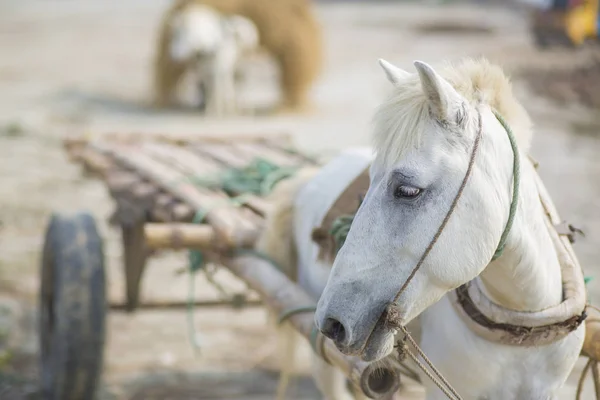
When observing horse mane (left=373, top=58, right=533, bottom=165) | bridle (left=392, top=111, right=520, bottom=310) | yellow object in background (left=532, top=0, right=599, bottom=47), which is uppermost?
yellow object in background (left=532, top=0, right=599, bottom=47)

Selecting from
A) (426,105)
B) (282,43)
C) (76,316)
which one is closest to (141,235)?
(76,316)

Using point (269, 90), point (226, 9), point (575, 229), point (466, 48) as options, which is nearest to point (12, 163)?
point (226, 9)

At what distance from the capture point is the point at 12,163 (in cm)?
761

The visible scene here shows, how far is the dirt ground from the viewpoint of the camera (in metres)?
3.91

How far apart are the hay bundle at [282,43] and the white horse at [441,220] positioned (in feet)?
27.0

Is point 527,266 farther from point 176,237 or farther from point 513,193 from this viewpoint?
point 176,237

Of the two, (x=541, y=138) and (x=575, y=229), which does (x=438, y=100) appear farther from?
(x=541, y=138)

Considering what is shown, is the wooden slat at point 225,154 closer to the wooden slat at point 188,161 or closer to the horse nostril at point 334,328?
the wooden slat at point 188,161

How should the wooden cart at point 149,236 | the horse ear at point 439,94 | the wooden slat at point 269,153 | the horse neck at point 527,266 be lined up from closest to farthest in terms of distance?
the horse ear at point 439,94 → the horse neck at point 527,266 → the wooden cart at point 149,236 → the wooden slat at point 269,153

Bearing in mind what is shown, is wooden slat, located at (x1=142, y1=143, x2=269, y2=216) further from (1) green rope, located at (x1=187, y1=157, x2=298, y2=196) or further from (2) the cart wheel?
(2) the cart wheel

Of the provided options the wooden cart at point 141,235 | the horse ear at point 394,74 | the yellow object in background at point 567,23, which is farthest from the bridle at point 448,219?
the yellow object in background at point 567,23

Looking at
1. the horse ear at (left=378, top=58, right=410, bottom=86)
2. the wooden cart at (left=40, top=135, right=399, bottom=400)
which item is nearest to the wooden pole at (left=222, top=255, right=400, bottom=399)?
the wooden cart at (left=40, top=135, right=399, bottom=400)

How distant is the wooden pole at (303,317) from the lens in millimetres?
1852

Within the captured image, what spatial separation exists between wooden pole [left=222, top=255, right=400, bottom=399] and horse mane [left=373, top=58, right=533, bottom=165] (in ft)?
1.67
